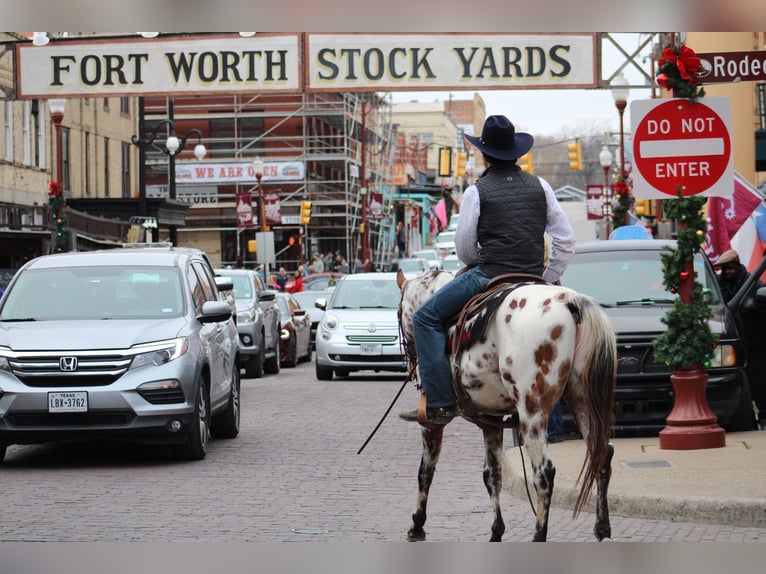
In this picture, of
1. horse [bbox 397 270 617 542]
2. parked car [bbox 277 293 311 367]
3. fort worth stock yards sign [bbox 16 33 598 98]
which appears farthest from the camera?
parked car [bbox 277 293 311 367]

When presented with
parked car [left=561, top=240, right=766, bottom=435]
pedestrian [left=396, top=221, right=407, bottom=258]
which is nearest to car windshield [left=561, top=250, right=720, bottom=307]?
parked car [left=561, top=240, right=766, bottom=435]

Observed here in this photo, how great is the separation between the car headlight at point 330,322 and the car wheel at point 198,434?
35.9ft

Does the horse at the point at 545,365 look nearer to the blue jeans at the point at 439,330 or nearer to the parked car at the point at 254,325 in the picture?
the blue jeans at the point at 439,330

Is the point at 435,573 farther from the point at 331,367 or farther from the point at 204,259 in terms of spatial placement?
the point at 331,367

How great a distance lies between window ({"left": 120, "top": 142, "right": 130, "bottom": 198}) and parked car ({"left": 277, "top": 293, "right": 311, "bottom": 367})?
87.0 feet

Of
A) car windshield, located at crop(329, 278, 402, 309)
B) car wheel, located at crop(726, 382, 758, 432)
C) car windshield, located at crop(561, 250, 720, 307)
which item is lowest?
car wheel, located at crop(726, 382, 758, 432)

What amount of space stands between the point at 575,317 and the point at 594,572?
144 cm

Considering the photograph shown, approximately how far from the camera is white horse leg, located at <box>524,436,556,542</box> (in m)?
7.65

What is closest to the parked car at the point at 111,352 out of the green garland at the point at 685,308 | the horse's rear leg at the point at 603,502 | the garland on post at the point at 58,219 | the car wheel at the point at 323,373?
the green garland at the point at 685,308

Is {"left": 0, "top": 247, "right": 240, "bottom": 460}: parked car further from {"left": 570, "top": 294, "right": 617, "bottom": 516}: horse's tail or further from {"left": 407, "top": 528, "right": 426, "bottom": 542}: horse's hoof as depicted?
{"left": 570, "top": 294, "right": 617, "bottom": 516}: horse's tail

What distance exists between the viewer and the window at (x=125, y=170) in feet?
186

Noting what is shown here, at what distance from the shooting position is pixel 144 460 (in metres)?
13.4

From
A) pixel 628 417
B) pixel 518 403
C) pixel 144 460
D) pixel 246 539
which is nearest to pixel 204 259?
pixel 144 460

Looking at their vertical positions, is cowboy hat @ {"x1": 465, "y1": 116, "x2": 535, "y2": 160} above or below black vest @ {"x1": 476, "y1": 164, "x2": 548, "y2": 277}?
above
